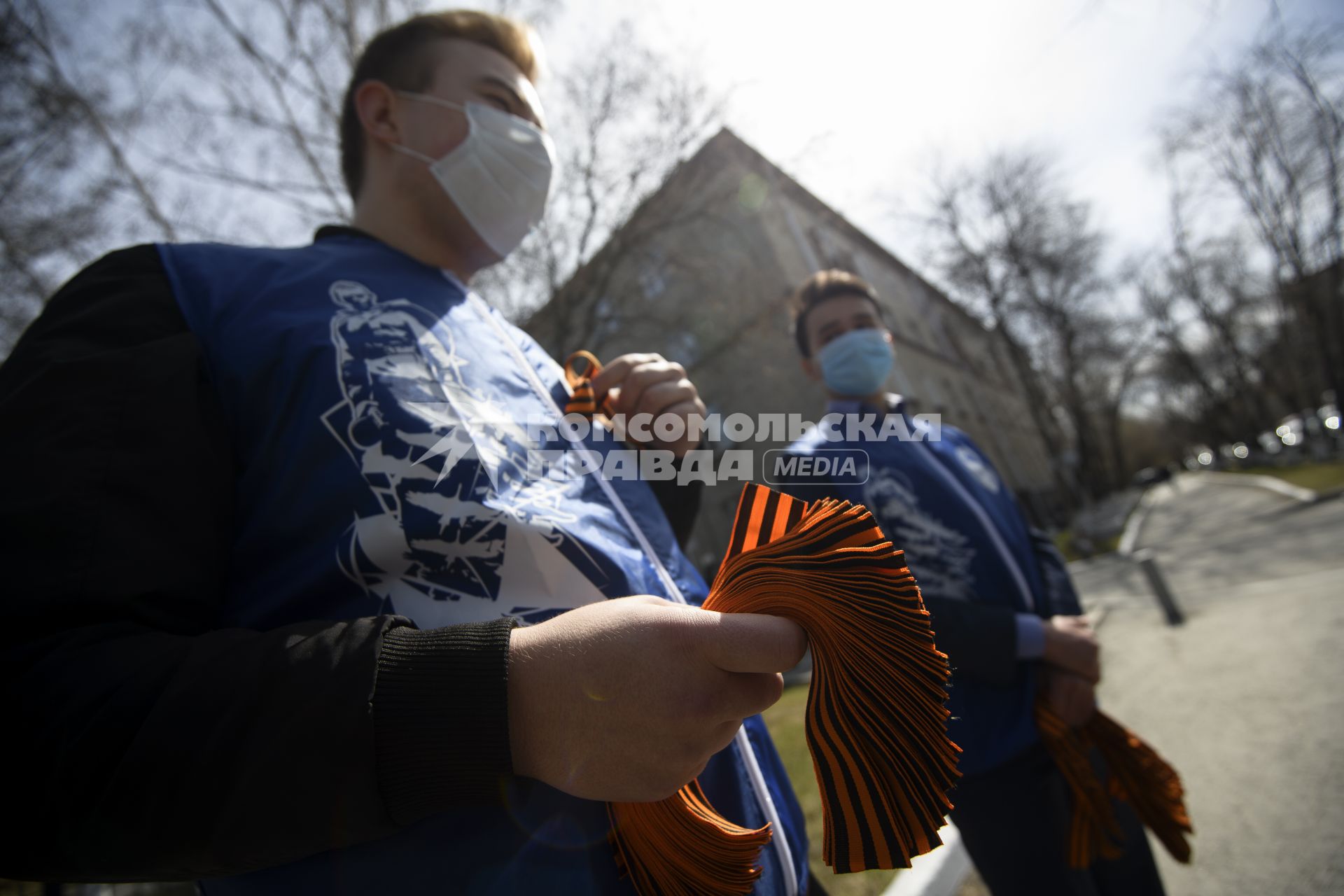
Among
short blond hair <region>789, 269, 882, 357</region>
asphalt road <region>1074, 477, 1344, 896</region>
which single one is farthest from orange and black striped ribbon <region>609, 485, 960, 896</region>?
asphalt road <region>1074, 477, 1344, 896</region>

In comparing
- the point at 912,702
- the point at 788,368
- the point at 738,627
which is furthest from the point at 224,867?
the point at 788,368

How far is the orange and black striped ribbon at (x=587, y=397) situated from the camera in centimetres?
128

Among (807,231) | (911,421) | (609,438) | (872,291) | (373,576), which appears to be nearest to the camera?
(373,576)

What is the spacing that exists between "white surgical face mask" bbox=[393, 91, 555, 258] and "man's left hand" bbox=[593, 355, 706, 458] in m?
0.58

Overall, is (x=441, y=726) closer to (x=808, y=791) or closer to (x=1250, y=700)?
(x=808, y=791)

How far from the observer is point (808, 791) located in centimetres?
430

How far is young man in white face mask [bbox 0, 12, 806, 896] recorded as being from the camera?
23.9 inches

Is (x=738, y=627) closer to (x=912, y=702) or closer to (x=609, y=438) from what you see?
(x=912, y=702)

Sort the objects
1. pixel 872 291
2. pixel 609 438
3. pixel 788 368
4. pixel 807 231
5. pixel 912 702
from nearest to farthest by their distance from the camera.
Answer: pixel 912 702 → pixel 609 438 → pixel 872 291 → pixel 788 368 → pixel 807 231

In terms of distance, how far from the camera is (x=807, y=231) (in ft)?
42.3

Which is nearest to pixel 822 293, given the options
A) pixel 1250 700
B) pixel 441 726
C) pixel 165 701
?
pixel 441 726

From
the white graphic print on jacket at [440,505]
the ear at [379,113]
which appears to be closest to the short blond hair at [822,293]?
the ear at [379,113]

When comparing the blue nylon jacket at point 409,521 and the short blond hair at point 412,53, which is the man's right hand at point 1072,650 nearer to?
the blue nylon jacket at point 409,521

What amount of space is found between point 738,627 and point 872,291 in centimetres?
236
